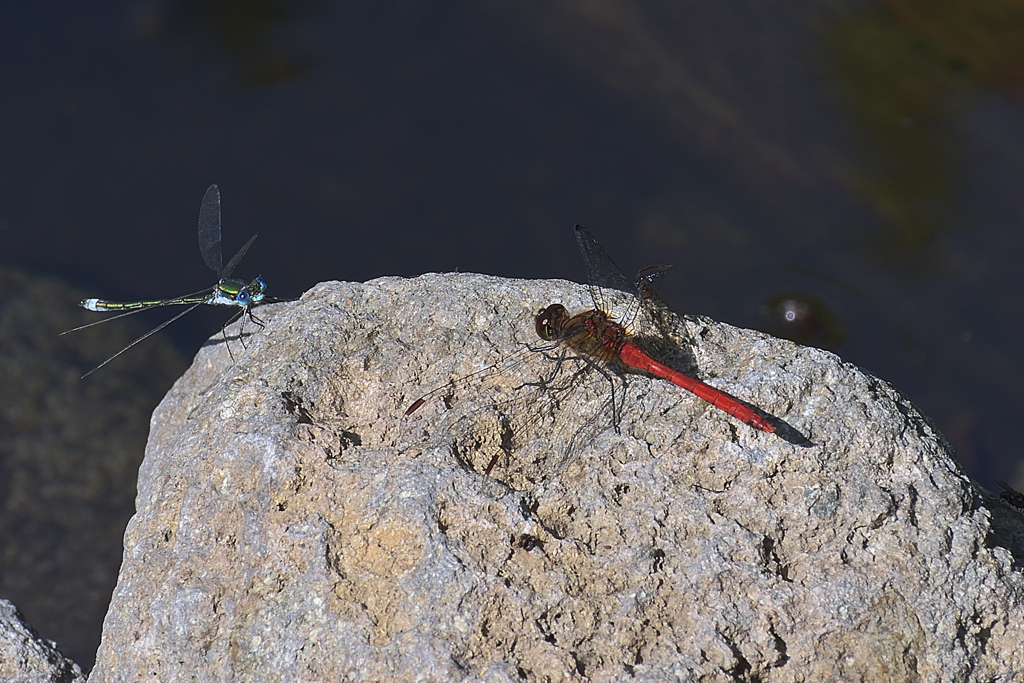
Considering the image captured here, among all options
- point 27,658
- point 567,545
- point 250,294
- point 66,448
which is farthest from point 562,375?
point 66,448

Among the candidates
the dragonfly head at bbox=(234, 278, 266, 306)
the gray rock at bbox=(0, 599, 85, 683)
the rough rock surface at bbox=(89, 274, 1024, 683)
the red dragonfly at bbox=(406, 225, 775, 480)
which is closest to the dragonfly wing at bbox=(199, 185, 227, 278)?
the dragonfly head at bbox=(234, 278, 266, 306)

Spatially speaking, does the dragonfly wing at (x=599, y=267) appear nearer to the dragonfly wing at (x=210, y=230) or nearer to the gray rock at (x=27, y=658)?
the dragonfly wing at (x=210, y=230)

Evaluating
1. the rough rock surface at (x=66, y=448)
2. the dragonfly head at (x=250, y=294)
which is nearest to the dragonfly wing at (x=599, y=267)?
the dragonfly head at (x=250, y=294)

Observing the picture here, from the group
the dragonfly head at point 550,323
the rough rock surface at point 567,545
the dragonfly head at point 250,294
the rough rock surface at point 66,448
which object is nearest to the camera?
the rough rock surface at point 567,545

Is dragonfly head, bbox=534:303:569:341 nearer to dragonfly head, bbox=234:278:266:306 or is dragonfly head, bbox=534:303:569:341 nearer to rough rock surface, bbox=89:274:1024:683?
rough rock surface, bbox=89:274:1024:683

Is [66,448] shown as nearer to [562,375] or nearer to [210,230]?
[210,230]
